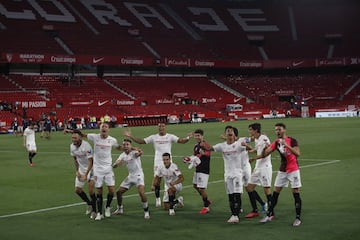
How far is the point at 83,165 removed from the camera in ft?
46.0

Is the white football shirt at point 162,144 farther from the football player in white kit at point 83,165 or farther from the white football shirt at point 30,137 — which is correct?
the white football shirt at point 30,137

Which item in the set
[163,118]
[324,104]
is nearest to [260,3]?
[324,104]

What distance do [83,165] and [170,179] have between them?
225 cm

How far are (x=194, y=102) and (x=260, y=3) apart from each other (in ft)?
97.8

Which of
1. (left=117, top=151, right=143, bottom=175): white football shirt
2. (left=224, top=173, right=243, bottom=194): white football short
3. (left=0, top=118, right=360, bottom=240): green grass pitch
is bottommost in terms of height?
(left=0, top=118, right=360, bottom=240): green grass pitch

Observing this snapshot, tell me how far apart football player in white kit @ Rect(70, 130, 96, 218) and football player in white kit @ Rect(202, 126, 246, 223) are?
3.19 m

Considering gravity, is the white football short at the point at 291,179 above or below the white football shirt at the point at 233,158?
below

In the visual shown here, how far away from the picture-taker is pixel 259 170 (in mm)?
13305

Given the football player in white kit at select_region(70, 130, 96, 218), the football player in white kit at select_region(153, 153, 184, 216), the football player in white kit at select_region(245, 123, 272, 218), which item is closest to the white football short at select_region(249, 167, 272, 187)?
the football player in white kit at select_region(245, 123, 272, 218)

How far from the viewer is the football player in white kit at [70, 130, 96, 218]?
13656 mm

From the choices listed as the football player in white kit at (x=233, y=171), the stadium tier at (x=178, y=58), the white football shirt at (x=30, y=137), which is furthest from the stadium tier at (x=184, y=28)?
the football player in white kit at (x=233, y=171)

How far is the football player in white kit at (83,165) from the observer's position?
13656 mm

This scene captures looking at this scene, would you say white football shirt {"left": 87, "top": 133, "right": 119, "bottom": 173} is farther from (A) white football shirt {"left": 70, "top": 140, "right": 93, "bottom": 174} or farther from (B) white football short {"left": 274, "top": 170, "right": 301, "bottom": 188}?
(B) white football short {"left": 274, "top": 170, "right": 301, "bottom": 188}

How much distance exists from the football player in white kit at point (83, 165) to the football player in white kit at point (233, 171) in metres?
3.19
